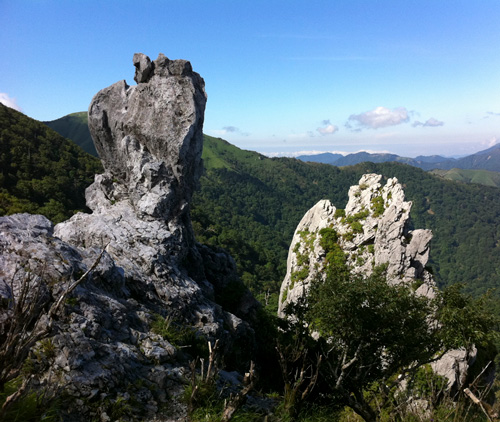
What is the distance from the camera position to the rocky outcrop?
932 centimetres

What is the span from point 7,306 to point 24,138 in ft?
297

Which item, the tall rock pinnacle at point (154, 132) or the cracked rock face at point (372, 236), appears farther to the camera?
the cracked rock face at point (372, 236)

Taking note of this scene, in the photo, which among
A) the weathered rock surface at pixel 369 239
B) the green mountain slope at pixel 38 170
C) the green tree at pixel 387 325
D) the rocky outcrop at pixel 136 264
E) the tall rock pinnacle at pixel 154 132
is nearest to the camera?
the rocky outcrop at pixel 136 264

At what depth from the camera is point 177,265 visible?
2222 cm

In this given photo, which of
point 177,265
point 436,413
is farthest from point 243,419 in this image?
point 177,265

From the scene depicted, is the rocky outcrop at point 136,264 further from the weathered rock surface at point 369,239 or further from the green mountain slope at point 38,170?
the green mountain slope at point 38,170

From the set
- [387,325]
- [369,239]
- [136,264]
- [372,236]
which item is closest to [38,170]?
[136,264]

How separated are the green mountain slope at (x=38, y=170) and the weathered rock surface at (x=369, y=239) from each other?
48048mm

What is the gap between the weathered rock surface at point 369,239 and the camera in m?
35.2

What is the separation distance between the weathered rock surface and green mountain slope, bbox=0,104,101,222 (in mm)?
48048

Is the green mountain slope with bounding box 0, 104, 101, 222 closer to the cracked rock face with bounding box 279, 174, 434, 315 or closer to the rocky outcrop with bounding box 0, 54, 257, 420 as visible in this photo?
the rocky outcrop with bounding box 0, 54, 257, 420

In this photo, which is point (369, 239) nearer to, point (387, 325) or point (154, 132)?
point (387, 325)

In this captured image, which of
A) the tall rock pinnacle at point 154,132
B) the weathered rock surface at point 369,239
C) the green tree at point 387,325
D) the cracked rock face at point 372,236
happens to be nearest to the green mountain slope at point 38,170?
the tall rock pinnacle at point 154,132

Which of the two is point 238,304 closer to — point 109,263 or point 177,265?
point 177,265
